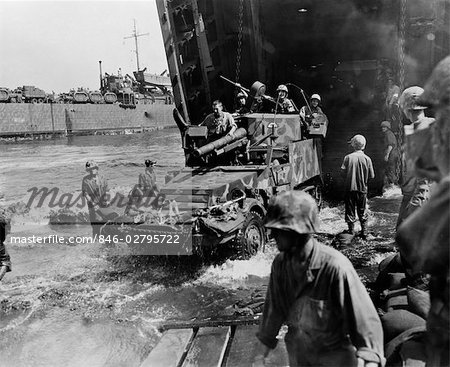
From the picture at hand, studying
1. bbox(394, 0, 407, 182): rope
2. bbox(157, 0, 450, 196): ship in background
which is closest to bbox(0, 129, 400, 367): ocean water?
bbox(394, 0, 407, 182): rope

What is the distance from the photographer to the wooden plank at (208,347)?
3627mm

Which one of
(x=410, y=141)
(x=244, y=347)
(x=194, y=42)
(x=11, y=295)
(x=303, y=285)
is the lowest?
(x=11, y=295)

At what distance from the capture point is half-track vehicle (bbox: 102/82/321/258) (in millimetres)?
6871

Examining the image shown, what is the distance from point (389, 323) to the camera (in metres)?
3.45

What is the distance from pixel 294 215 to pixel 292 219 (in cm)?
2

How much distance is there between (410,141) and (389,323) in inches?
71.0

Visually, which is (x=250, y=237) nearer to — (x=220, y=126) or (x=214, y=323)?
(x=220, y=126)

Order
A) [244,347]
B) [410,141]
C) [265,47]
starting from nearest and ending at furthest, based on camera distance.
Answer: [410,141]
[244,347]
[265,47]

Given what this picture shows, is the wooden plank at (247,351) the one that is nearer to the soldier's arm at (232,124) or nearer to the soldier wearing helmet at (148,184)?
the soldier wearing helmet at (148,184)

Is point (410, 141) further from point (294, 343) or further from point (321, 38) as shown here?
point (321, 38)

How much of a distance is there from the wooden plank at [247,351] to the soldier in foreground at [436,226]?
1499 millimetres

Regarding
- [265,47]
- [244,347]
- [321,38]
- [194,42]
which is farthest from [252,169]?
[321,38]

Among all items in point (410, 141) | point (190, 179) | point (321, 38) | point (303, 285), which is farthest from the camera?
point (321, 38)

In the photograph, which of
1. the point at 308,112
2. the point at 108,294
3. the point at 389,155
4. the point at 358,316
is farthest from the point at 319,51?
the point at 358,316
